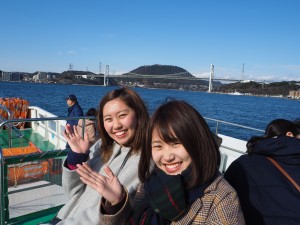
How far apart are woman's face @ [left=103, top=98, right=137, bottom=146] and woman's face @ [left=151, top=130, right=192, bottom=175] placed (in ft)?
1.50

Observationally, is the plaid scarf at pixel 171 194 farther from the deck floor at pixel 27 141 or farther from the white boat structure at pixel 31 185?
the deck floor at pixel 27 141

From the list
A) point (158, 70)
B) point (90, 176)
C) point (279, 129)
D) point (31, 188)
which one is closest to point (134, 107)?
point (90, 176)

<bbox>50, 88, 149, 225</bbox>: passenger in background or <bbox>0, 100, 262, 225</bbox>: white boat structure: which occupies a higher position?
<bbox>50, 88, 149, 225</bbox>: passenger in background

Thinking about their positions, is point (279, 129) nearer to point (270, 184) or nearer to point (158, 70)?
point (270, 184)

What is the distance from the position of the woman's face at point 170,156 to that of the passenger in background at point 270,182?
43 cm

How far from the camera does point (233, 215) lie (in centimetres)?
97

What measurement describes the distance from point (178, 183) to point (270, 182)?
567 millimetres

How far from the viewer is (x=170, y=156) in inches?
45.3

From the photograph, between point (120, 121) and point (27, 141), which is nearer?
point (120, 121)

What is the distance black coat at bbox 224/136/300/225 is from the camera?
4.12ft

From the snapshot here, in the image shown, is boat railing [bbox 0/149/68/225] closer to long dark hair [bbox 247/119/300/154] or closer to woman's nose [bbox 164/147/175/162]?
woman's nose [bbox 164/147/175/162]

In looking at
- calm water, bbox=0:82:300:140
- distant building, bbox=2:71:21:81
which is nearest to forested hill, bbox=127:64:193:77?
calm water, bbox=0:82:300:140

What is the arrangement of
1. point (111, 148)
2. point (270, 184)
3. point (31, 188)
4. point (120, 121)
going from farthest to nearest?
point (31, 188), point (111, 148), point (120, 121), point (270, 184)

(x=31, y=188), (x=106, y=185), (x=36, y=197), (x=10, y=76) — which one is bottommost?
(x=36, y=197)
